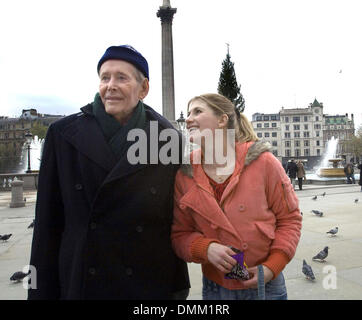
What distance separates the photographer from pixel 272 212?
207cm

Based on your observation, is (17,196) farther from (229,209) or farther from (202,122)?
(229,209)

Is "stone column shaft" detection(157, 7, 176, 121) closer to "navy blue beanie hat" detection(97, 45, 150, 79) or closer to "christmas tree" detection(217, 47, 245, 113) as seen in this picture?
"christmas tree" detection(217, 47, 245, 113)

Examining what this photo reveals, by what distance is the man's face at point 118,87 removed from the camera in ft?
6.65

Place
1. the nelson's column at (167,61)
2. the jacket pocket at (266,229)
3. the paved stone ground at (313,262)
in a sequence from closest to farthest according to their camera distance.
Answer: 1. the jacket pocket at (266,229)
2. the paved stone ground at (313,262)
3. the nelson's column at (167,61)

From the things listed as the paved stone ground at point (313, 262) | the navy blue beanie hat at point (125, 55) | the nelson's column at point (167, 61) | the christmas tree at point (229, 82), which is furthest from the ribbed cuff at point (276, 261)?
the christmas tree at point (229, 82)

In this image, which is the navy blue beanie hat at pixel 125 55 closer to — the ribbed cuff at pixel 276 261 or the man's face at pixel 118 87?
the man's face at pixel 118 87

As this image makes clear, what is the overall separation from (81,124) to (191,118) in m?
0.67

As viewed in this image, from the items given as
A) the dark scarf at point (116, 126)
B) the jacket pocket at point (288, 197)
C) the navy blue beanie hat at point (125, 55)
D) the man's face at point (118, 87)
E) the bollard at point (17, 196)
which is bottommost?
the bollard at point (17, 196)

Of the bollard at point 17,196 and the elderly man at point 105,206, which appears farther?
the bollard at point 17,196

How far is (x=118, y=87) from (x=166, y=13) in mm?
29752

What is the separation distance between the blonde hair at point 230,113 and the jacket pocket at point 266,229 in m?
0.60

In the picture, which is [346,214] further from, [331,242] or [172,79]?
[172,79]

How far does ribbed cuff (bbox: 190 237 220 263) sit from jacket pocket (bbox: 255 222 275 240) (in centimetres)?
25
